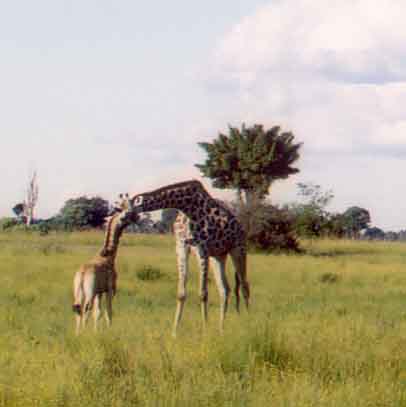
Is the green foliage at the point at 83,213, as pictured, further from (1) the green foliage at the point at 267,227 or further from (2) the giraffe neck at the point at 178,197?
(2) the giraffe neck at the point at 178,197

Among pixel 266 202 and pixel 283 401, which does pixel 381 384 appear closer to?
pixel 283 401

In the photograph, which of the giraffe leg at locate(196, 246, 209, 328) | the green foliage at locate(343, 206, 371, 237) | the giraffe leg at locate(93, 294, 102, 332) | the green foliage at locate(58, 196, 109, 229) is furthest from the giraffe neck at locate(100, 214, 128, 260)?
the green foliage at locate(343, 206, 371, 237)

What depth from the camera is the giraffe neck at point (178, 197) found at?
12.3m

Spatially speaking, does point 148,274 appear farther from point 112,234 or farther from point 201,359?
point 201,359

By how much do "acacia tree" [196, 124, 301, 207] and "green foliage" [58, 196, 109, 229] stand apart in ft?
45.1

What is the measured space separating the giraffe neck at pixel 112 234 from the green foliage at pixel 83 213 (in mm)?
58752

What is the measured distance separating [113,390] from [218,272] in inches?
251

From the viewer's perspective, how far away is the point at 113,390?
7.53m

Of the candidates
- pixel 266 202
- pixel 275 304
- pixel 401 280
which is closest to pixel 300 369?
pixel 275 304

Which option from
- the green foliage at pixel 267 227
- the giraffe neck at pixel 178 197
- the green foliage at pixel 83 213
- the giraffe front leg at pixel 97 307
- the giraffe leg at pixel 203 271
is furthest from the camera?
the green foliage at pixel 83 213

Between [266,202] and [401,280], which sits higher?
[266,202]

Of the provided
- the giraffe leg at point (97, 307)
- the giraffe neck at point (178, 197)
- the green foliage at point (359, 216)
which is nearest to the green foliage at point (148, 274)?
the giraffe neck at point (178, 197)

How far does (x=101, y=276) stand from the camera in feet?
38.0

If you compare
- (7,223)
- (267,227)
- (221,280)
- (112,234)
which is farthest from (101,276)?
(7,223)
